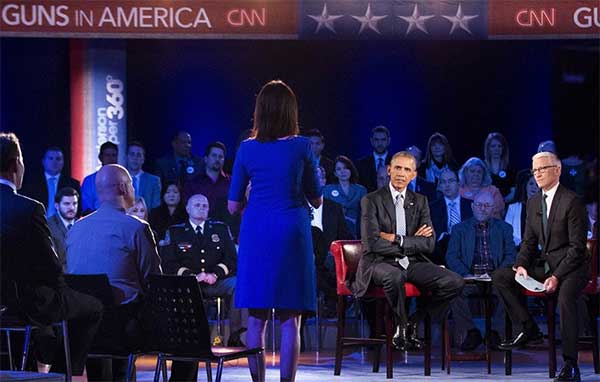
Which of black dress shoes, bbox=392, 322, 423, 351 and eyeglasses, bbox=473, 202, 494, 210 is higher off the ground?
eyeglasses, bbox=473, 202, 494, 210

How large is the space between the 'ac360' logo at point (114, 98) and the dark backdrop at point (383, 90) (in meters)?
2.18

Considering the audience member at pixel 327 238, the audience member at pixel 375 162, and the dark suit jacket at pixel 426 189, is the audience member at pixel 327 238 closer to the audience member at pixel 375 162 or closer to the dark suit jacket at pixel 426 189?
the dark suit jacket at pixel 426 189

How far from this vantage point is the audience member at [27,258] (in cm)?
518

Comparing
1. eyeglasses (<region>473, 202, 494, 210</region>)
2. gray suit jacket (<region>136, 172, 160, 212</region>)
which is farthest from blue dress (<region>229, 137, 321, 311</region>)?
gray suit jacket (<region>136, 172, 160, 212</region>)

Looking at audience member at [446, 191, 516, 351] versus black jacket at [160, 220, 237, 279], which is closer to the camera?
audience member at [446, 191, 516, 351]

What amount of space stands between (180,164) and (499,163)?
119 inches

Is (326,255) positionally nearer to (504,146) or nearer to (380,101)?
(504,146)

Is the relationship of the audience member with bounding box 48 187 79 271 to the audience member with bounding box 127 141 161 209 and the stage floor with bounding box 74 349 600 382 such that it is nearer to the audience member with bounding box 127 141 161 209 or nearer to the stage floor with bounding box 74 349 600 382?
the audience member with bounding box 127 141 161 209

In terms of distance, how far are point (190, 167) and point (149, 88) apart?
2.27m

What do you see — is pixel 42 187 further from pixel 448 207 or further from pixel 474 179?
pixel 474 179

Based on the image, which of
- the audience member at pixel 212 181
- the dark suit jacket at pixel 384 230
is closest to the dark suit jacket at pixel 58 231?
the audience member at pixel 212 181

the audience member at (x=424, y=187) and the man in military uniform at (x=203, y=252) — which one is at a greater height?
the audience member at (x=424, y=187)

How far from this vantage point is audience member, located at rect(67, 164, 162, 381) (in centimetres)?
562

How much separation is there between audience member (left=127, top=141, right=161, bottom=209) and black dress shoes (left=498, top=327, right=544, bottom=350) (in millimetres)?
4039
